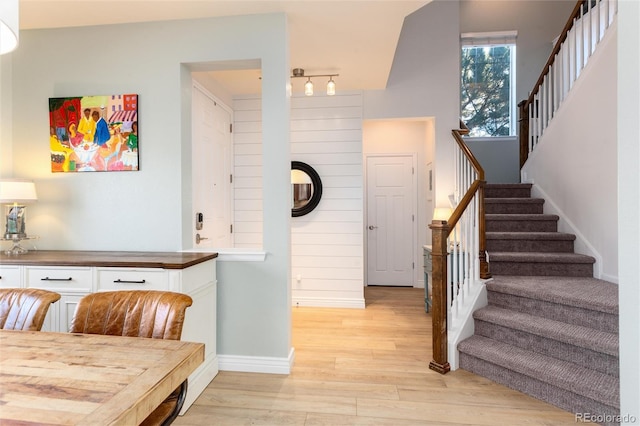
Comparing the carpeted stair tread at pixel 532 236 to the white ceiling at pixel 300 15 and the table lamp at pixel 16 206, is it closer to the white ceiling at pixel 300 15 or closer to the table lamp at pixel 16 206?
the white ceiling at pixel 300 15

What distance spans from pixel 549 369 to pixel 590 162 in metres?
2.11

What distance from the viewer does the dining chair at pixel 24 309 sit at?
4.63 ft

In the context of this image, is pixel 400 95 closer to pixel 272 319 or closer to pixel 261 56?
pixel 261 56

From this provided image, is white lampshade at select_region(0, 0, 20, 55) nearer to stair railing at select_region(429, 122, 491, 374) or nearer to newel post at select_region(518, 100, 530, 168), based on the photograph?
stair railing at select_region(429, 122, 491, 374)

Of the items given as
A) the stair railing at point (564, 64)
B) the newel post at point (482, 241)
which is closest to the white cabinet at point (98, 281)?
the newel post at point (482, 241)

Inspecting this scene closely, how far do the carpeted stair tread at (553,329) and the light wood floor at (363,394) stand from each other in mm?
438

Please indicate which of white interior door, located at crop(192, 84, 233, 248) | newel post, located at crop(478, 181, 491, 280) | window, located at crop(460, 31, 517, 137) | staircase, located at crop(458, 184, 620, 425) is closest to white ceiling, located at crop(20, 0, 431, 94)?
white interior door, located at crop(192, 84, 233, 248)

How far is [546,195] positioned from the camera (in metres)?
3.95

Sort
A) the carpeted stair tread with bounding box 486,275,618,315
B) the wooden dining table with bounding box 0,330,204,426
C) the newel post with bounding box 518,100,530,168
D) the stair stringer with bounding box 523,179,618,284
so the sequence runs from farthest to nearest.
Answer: the newel post with bounding box 518,100,530,168, the stair stringer with bounding box 523,179,618,284, the carpeted stair tread with bounding box 486,275,618,315, the wooden dining table with bounding box 0,330,204,426

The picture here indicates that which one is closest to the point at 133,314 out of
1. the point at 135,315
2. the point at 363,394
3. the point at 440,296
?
the point at 135,315

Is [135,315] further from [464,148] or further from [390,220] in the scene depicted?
[390,220]

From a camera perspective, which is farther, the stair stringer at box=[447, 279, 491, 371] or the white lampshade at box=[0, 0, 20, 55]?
the stair stringer at box=[447, 279, 491, 371]

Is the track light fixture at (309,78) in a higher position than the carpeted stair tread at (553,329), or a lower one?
higher

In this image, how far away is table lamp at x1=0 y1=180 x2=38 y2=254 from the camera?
7.88 feet
